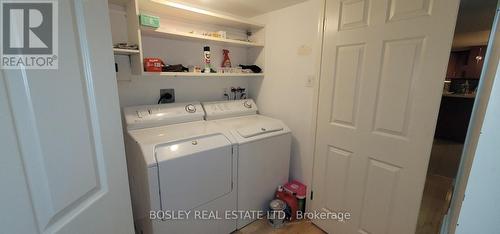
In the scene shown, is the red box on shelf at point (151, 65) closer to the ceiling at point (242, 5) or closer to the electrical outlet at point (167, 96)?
the electrical outlet at point (167, 96)

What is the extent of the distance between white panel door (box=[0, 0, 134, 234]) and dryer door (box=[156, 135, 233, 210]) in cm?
58

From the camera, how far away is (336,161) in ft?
5.63

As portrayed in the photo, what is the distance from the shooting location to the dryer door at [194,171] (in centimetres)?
134

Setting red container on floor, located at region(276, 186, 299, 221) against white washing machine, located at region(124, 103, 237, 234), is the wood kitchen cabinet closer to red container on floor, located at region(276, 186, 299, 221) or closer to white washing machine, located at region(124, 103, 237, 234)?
red container on floor, located at region(276, 186, 299, 221)

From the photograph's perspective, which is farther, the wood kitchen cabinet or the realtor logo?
the wood kitchen cabinet

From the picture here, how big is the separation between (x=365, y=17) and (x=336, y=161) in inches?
44.5

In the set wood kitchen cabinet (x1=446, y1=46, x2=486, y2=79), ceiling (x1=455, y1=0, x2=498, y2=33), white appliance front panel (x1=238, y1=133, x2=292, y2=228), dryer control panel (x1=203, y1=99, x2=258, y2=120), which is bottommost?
white appliance front panel (x1=238, y1=133, x2=292, y2=228)

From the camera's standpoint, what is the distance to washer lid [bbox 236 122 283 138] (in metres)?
1.78

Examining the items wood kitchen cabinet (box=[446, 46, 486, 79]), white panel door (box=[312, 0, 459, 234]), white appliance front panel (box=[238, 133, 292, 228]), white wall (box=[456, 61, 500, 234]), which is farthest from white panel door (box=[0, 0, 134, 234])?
wood kitchen cabinet (box=[446, 46, 486, 79])

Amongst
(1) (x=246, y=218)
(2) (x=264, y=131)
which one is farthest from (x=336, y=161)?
(1) (x=246, y=218)

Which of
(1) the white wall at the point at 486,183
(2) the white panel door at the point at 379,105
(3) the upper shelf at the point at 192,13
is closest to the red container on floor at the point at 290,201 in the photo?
(2) the white panel door at the point at 379,105

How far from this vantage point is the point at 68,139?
0.54 m

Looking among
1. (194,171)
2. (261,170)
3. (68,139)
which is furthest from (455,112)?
(68,139)

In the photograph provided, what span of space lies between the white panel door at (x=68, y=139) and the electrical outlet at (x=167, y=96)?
1.34m
